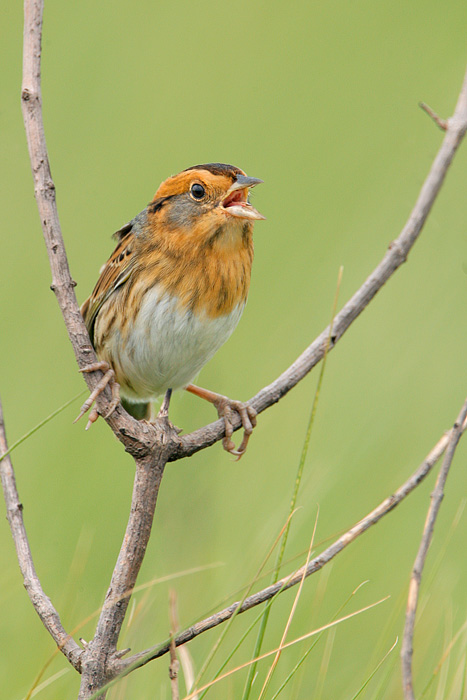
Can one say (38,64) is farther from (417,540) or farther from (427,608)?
(417,540)

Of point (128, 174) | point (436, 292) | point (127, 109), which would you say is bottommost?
point (436, 292)

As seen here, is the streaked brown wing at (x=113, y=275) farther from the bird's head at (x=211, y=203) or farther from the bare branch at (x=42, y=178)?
the bare branch at (x=42, y=178)

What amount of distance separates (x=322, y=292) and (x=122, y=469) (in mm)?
1976

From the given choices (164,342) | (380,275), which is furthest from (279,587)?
(164,342)

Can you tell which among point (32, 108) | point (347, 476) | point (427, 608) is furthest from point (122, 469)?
point (32, 108)

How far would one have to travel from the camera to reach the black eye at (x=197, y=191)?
3154 mm

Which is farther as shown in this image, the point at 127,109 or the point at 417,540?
the point at 127,109

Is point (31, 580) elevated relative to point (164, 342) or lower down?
lower down

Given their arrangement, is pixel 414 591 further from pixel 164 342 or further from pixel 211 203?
pixel 211 203

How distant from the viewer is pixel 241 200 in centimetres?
319

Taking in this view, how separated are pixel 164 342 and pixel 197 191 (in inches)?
22.8

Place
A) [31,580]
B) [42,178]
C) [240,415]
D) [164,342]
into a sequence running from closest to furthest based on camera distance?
[42,178] < [31,580] < [240,415] < [164,342]

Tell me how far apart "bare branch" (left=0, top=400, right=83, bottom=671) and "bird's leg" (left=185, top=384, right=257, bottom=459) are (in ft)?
2.02

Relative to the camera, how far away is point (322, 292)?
19.5 feet
